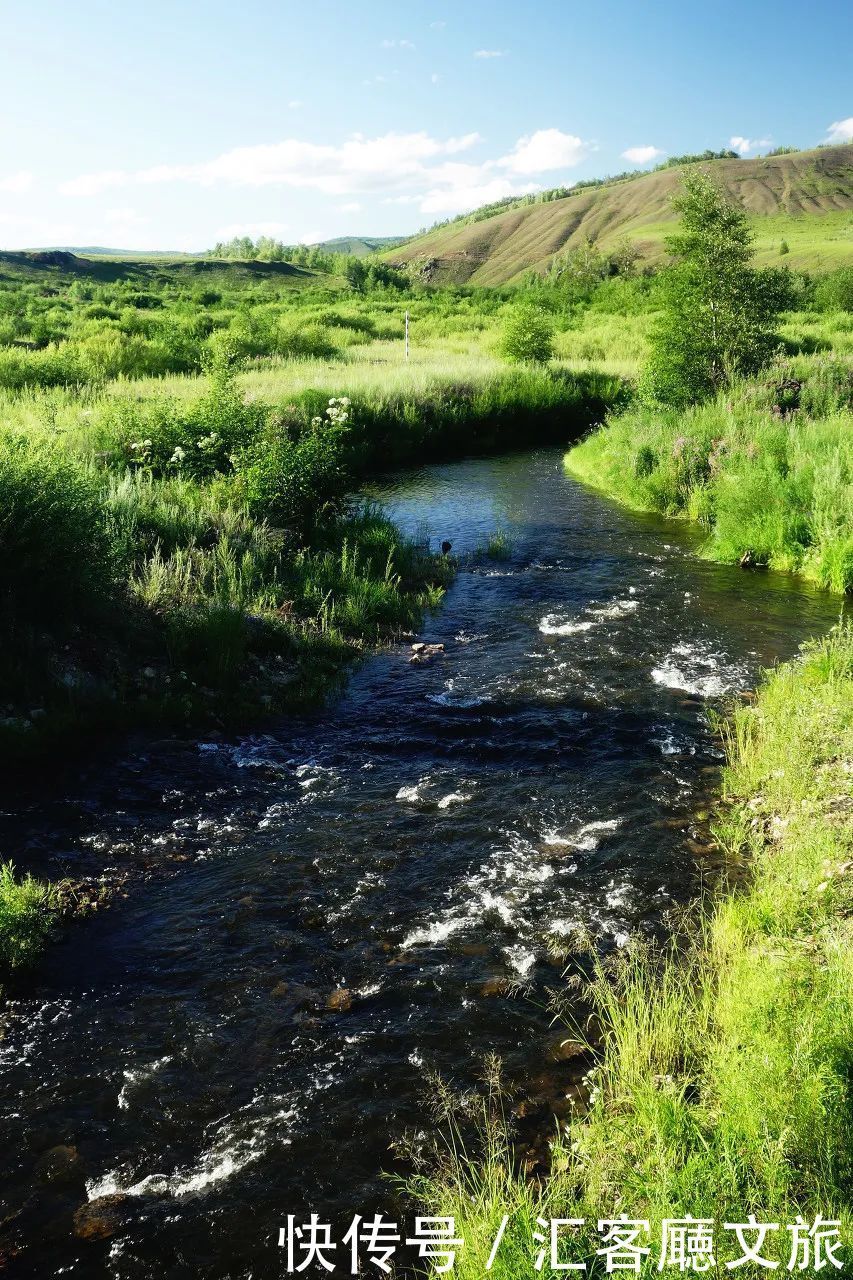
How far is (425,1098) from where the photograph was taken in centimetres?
402

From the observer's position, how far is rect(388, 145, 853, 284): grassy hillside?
120562mm

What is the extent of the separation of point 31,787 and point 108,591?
2498 millimetres

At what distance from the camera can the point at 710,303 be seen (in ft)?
60.7

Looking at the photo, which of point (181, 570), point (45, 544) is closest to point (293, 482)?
point (181, 570)

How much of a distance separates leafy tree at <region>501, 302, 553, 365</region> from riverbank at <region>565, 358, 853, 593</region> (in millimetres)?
8788

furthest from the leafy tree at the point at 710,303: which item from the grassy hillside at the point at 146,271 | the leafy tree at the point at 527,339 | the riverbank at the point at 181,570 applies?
the grassy hillside at the point at 146,271

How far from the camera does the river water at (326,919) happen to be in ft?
12.0

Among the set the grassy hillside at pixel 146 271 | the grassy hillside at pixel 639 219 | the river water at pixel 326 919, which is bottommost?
the river water at pixel 326 919

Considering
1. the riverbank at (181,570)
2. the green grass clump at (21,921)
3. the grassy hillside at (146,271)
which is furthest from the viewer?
the grassy hillside at (146,271)

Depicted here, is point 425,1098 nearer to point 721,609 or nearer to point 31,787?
point 31,787

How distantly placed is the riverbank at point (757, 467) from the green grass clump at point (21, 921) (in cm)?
1026

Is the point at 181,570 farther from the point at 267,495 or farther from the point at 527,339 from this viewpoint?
the point at 527,339

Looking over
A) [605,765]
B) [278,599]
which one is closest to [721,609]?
[605,765]

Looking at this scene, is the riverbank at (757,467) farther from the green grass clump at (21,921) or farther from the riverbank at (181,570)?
the green grass clump at (21,921)
